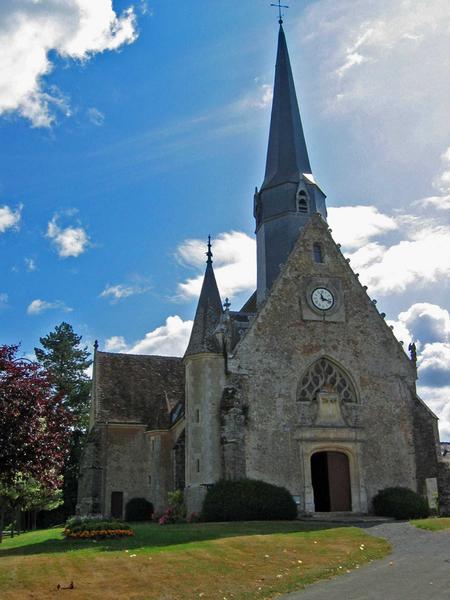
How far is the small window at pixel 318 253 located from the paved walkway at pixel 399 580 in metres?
17.5

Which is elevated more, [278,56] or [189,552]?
[278,56]

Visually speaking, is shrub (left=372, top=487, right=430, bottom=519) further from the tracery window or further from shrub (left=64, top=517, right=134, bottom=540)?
shrub (left=64, top=517, right=134, bottom=540)

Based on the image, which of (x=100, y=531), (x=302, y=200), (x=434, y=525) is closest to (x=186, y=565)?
(x=100, y=531)

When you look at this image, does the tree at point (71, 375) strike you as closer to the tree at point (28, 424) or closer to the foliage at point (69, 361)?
the foliage at point (69, 361)

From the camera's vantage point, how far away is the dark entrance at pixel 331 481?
29531 mm

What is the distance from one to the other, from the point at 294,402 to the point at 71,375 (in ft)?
100

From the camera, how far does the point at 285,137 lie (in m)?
38.7

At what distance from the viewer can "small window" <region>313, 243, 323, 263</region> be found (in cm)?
3269

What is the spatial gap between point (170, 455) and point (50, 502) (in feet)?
40.1

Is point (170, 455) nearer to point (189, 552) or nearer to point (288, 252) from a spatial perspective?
point (288, 252)

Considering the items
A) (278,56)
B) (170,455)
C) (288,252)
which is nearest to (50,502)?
(170,455)

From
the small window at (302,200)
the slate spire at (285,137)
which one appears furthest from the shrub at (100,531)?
the slate spire at (285,137)

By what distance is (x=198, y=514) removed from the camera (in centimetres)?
2736

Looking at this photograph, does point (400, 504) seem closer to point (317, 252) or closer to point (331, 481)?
point (331, 481)
